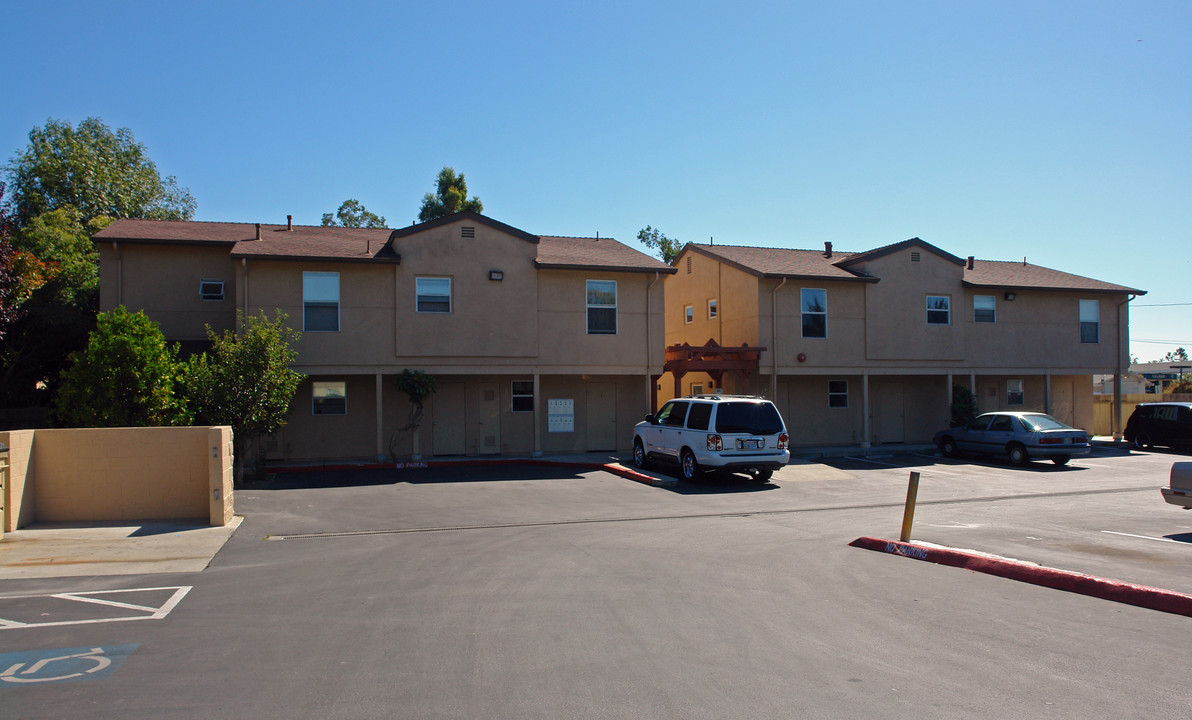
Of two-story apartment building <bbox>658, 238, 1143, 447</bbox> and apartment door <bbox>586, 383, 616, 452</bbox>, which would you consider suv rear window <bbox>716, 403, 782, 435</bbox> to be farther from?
apartment door <bbox>586, 383, 616, 452</bbox>

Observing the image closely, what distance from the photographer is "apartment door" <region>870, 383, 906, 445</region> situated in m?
26.5

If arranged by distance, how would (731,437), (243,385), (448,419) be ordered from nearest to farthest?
(243,385) < (731,437) < (448,419)

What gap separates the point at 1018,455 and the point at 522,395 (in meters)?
13.6

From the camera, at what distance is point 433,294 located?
2072 centimetres

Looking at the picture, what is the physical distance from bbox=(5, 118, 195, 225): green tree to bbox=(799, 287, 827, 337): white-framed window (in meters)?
37.8

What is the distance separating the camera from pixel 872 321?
81.8 ft

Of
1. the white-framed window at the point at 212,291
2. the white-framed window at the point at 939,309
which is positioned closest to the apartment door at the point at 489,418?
the white-framed window at the point at 212,291

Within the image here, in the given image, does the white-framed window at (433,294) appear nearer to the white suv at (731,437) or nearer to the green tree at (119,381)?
the green tree at (119,381)

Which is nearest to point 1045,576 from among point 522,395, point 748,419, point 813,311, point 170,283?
point 748,419

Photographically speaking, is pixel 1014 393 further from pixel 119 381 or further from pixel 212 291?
pixel 119 381

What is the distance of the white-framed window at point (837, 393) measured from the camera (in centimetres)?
2591

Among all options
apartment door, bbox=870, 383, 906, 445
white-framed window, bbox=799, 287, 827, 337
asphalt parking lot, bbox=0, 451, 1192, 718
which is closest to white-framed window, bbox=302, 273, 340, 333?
asphalt parking lot, bbox=0, 451, 1192, 718

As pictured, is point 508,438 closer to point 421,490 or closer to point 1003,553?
point 421,490

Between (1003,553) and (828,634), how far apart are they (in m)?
4.62
